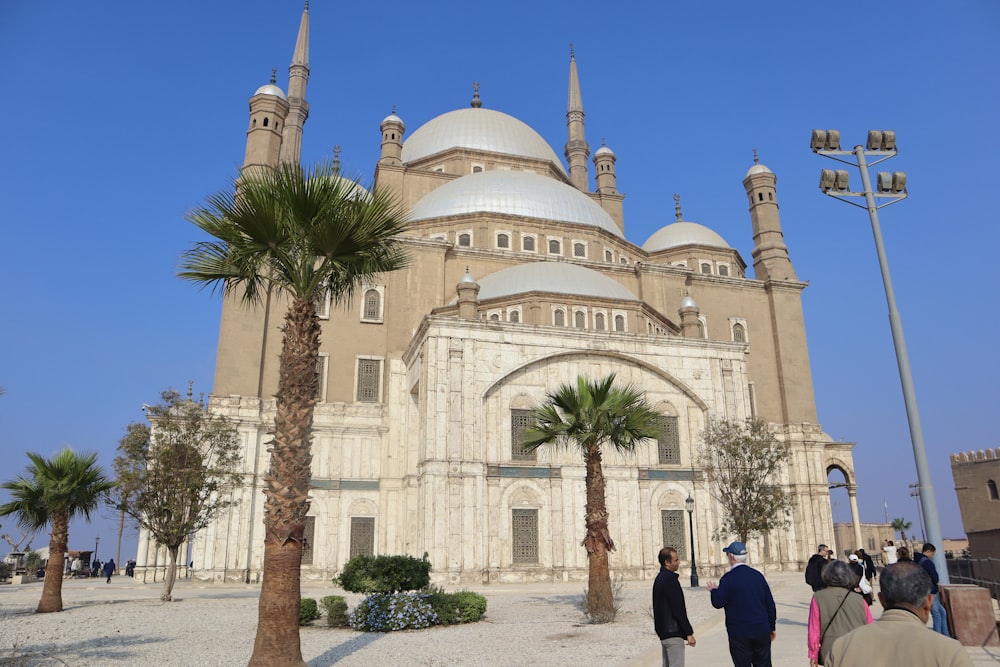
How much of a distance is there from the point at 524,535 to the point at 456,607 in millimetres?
11067

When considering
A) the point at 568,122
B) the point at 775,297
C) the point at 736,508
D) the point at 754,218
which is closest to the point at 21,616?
the point at 736,508

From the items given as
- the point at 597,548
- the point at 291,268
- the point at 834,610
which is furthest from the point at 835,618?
the point at 597,548

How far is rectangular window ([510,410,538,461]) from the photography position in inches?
1008

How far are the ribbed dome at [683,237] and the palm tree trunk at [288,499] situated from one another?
121 feet

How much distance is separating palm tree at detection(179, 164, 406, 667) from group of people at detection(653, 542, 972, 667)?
15.0 ft

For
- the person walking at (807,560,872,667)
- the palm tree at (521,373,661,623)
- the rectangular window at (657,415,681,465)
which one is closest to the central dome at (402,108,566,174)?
the rectangular window at (657,415,681,465)

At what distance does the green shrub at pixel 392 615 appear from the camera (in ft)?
43.1

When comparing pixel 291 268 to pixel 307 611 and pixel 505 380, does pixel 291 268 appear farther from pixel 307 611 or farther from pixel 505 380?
pixel 505 380

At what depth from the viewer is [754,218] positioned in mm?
41156

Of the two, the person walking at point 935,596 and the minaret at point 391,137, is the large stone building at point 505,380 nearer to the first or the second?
the minaret at point 391,137

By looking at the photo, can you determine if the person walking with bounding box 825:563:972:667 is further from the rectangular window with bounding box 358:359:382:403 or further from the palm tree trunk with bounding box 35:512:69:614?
the rectangular window with bounding box 358:359:382:403

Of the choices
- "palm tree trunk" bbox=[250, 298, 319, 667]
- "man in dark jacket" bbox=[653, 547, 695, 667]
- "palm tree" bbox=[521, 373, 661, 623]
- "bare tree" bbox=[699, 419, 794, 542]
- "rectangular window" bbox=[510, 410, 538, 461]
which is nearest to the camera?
"man in dark jacket" bbox=[653, 547, 695, 667]

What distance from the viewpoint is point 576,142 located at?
49781 millimetres

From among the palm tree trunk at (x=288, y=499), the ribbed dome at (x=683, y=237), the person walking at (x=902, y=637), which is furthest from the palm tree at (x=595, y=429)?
the ribbed dome at (x=683, y=237)
